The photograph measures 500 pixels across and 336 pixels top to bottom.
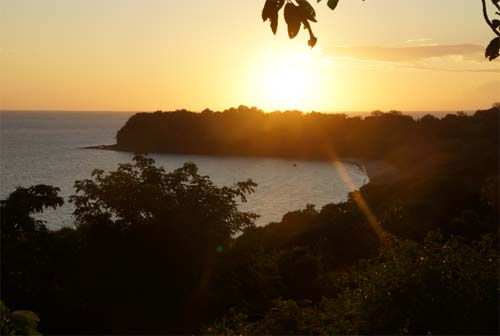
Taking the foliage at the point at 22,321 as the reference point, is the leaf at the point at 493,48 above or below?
above

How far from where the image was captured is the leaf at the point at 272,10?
2314mm

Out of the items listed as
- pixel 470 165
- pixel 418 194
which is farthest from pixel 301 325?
pixel 470 165

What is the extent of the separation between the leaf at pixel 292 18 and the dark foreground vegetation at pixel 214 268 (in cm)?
525

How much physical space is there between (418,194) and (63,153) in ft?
293

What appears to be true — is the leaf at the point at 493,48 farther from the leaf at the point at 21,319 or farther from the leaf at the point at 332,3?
the leaf at the point at 21,319

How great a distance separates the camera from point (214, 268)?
12688 millimetres

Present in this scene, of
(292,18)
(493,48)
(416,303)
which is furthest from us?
(416,303)

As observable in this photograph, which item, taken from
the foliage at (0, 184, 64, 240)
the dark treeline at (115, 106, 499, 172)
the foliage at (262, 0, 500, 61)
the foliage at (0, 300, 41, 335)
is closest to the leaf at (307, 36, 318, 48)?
the foliage at (262, 0, 500, 61)

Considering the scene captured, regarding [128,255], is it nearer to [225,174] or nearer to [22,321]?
[22,321]

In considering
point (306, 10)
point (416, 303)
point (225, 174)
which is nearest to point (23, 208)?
point (416, 303)

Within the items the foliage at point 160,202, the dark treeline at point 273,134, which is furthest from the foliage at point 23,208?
the dark treeline at point 273,134

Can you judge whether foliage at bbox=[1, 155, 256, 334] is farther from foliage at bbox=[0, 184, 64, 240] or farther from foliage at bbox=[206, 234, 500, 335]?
foliage at bbox=[206, 234, 500, 335]

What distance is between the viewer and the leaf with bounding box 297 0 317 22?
7.56 feet

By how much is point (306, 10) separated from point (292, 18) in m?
0.07
